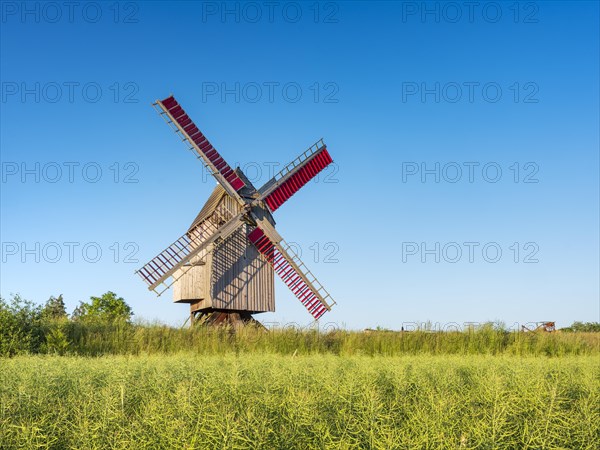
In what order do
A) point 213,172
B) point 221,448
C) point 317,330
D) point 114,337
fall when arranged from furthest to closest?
point 213,172 < point 317,330 < point 114,337 < point 221,448

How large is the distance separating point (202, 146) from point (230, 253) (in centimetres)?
413

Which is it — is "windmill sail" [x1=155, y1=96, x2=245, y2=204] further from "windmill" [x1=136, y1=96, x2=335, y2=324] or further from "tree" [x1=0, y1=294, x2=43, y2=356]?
"tree" [x1=0, y1=294, x2=43, y2=356]

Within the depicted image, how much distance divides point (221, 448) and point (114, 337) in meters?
13.2

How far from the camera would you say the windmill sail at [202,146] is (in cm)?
2170

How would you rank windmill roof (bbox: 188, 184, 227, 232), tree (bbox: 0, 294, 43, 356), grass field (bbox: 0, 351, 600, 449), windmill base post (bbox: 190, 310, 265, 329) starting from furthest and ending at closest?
windmill roof (bbox: 188, 184, 227, 232)
windmill base post (bbox: 190, 310, 265, 329)
tree (bbox: 0, 294, 43, 356)
grass field (bbox: 0, 351, 600, 449)

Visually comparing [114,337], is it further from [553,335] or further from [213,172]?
[553,335]

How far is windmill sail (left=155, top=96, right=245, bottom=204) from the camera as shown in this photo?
21703mm

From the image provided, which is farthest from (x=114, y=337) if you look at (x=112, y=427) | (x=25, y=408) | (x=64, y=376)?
(x=112, y=427)

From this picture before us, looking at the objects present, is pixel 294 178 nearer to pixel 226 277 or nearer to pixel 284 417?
pixel 226 277

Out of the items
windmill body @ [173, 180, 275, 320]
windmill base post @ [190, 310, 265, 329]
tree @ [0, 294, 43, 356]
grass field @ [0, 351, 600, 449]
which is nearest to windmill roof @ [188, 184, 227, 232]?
windmill body @ [173, 180, 275, 320]

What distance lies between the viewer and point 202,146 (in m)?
21.9

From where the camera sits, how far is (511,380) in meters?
7.15

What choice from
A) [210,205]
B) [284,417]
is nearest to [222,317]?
[210,205]

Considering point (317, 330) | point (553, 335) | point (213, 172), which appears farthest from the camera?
point (213, 172)
